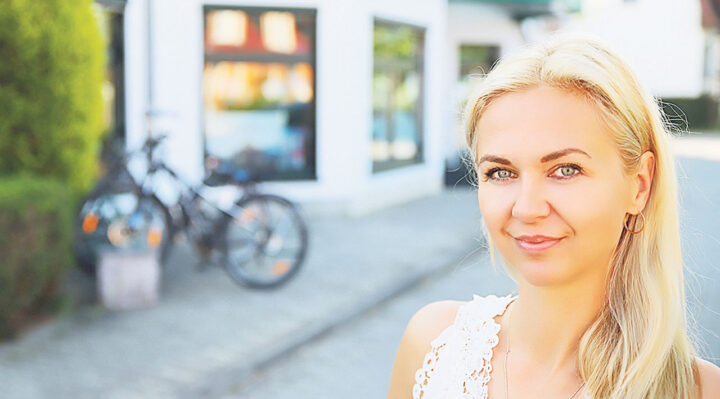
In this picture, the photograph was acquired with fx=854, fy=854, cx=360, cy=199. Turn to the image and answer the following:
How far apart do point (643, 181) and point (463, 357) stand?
48 cm

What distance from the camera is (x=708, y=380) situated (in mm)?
1421

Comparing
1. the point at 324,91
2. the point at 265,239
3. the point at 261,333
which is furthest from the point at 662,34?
the point at 261,333

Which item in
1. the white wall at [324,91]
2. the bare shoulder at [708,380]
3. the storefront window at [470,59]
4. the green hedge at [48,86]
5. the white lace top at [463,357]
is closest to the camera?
the bare shoulder at [708,380]

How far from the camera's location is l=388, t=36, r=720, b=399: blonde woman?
1.42 meters

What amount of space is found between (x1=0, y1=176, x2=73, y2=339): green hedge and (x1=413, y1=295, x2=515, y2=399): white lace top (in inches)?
177

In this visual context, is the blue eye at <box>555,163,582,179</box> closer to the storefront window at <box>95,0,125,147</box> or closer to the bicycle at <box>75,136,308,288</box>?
the bicycle at <box>75,136,308,288</box>

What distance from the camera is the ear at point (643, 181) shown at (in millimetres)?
1478

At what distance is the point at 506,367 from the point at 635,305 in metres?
0.27

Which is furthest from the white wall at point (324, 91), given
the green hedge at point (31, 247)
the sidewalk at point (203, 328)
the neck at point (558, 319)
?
the neck at point (558, 319)

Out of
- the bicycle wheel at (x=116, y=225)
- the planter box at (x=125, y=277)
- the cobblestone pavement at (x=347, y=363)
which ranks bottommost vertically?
the cobblestone pavement at (x=347, y=363)

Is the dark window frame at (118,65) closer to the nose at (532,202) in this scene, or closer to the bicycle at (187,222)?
the bicycle at (187,222)

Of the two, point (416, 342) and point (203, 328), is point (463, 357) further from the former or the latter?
point (203, 328)

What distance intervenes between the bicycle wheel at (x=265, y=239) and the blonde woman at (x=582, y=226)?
590 centimetres

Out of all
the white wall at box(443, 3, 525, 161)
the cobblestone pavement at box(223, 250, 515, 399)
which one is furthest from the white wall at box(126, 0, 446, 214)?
the cobblestone pavement at box(223, 250, 515, 399)
